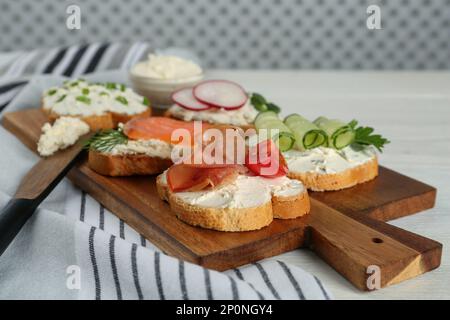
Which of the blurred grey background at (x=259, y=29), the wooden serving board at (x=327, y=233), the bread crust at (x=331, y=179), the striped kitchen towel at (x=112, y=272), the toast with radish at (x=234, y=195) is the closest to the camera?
the striped kitchen towel at (x=112, y=272)

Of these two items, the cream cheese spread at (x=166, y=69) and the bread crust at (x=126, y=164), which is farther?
the cream cheese spread at (x=166, y=69)

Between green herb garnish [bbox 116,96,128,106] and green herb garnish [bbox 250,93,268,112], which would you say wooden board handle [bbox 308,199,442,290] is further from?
green herb garnish [bbox 116,96,128,106]

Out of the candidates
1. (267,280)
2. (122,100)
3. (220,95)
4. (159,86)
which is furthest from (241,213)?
(159,86)

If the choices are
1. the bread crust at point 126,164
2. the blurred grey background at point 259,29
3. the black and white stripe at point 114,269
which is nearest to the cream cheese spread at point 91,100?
the bread crust at point 126,164

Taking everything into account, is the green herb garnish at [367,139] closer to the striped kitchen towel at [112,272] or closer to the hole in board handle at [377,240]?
the hole in board handle at [377,240]

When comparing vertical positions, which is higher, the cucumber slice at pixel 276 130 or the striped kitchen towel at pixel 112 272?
the cucumber slice at pixel 276 130

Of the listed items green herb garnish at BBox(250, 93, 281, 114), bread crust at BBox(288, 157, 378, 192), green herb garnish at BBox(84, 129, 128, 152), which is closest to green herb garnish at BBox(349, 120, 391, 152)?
bread crust at BBox(288, 157, 378, 192)

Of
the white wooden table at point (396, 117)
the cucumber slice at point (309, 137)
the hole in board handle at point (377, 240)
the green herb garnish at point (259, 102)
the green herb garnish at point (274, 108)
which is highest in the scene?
the cucumber slice at point (309, 137)

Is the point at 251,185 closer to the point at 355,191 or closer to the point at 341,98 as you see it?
the point at 355,191
